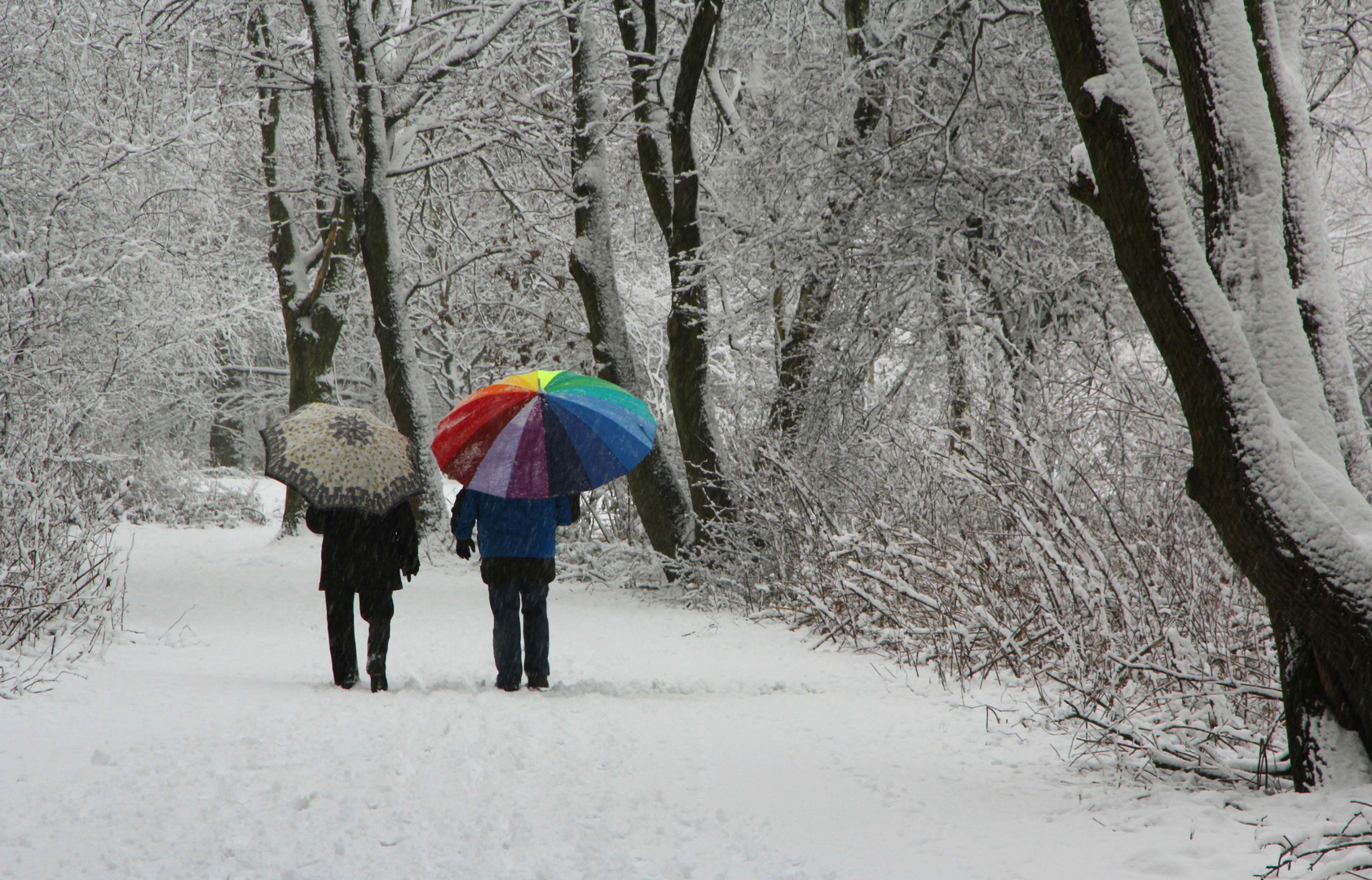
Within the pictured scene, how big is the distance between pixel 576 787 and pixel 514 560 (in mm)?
2393

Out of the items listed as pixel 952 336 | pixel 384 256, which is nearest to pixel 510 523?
pixel 952 336

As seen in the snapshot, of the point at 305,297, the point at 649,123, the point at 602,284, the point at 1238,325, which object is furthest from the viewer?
the point at 305,297

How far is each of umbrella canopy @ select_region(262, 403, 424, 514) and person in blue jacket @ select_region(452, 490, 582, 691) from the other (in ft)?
1.35

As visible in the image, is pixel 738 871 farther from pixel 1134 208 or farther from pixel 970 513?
pixel 970 513

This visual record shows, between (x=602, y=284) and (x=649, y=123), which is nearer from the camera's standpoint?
(x=649, y=123)

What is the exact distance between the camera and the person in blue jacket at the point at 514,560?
595 centimetres

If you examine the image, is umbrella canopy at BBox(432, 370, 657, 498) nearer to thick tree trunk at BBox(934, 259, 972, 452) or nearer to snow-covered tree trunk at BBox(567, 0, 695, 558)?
thick tree trunk at BBox(934, 259, 972, 452)

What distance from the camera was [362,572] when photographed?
18.8 ft

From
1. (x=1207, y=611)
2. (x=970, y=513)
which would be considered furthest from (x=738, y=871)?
(x=970, y=513)

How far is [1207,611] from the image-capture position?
477 centimetres

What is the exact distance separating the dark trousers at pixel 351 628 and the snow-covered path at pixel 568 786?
139 mm

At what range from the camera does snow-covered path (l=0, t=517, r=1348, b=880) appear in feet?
9.50

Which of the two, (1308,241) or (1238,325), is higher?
(1308,241)

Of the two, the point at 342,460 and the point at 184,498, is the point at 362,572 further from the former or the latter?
the point at 184,498
